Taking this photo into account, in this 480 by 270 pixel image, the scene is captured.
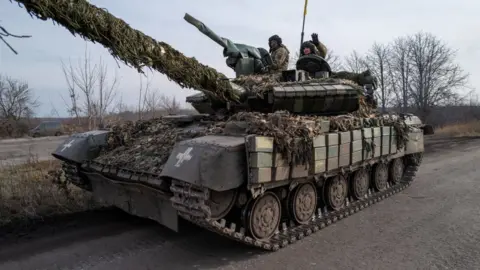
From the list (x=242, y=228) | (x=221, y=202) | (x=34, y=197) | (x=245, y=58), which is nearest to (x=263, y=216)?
(x=242, y=228)

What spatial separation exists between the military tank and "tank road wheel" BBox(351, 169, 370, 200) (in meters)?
0.02

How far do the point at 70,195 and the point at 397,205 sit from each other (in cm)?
578

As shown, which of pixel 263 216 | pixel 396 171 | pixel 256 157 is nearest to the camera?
pixel 256 157

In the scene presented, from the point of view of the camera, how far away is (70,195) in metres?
7.54

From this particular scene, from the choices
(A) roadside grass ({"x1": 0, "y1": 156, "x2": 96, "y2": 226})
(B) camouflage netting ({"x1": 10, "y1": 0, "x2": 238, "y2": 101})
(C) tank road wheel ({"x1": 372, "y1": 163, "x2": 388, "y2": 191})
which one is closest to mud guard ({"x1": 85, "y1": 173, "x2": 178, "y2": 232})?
(A) roadside grass ({"x1": 0, "y1": 156, "x2": 96, "y2": 226})

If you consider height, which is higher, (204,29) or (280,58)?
(204,29)

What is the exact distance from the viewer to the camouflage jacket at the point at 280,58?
812 cm

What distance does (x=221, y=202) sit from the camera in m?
4.95

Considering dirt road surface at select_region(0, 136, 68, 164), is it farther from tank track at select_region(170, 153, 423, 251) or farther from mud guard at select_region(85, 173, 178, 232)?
tank track at select_region(170, 153, 423, 251)

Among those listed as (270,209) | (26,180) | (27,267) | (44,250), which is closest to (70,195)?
(26,180)

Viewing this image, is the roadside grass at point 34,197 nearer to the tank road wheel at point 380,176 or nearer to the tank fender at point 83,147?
the tank fender at point 83,147

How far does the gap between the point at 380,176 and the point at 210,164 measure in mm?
4832

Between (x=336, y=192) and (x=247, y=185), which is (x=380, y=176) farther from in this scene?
(x=247, y=185)

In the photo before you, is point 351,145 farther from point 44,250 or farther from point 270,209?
point 44,250
